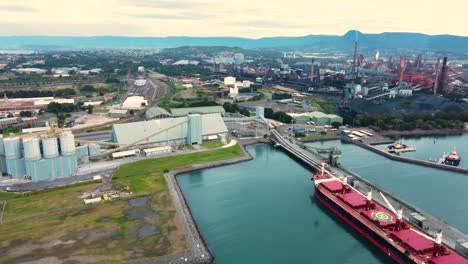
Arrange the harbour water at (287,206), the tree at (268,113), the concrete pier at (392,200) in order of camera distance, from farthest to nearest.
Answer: the tree at (268,113) < the harbour water at (287,206) < the concrete pier at (392,200)

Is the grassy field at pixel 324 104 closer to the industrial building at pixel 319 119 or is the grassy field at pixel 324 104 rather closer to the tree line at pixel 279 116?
the industrial building at pixel 319 119

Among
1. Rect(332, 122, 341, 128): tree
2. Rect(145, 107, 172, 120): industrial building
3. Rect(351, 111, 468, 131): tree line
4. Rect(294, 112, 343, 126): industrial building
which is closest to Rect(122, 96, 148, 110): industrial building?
Rect(145, 107, 172, 120): industrial building

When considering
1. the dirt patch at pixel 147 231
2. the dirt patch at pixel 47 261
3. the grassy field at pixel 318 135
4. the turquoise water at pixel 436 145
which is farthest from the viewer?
the grassy field at pixel 318 135

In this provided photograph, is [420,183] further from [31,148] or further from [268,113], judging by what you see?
[31,148]

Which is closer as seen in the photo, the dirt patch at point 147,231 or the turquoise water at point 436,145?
the dirt patch at point 147,231

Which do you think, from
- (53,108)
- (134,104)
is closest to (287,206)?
(134,104)

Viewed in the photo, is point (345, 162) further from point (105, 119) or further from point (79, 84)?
point (79, 84)

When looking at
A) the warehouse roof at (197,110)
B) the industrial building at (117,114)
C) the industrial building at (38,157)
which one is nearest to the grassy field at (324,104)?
the warehouse roof at (197,110)
